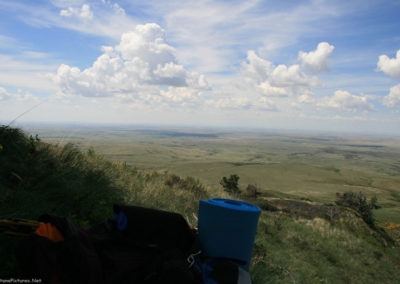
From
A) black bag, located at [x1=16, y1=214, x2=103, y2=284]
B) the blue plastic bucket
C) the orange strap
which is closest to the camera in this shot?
black bag, located at [x1=16, y1=214, x2=103, y2=284]

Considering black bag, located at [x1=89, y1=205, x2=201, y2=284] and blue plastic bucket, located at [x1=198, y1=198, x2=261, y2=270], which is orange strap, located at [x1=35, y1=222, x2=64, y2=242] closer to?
black bag, located at [x1=89, y1=205, x2=201, y2=284]

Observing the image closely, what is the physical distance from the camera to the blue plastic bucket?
3156mm

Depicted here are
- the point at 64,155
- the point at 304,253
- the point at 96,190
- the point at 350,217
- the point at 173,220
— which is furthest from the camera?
the point at 350,217

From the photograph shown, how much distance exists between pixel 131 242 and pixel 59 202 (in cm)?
167

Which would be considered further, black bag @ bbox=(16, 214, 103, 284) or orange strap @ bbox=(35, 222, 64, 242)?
orange strap @ bbox=(35, 222, 64, 242)

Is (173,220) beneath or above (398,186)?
above

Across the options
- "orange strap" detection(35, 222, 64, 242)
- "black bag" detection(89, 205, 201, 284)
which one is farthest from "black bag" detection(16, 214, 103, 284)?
"black bag" detection(89, 205, 201, 284)

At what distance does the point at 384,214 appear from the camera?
2160 inches

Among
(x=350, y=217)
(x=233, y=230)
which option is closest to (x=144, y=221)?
(x=233, y=230)

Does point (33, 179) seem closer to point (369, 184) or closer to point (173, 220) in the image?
point (173, 220)

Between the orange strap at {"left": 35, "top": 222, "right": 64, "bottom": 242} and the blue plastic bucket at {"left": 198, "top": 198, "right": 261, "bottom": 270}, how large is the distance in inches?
53.7

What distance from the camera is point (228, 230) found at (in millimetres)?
3166

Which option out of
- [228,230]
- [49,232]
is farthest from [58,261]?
[228,230]

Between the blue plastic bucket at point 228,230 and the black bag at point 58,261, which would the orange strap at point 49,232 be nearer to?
the black bag at point 58,261
